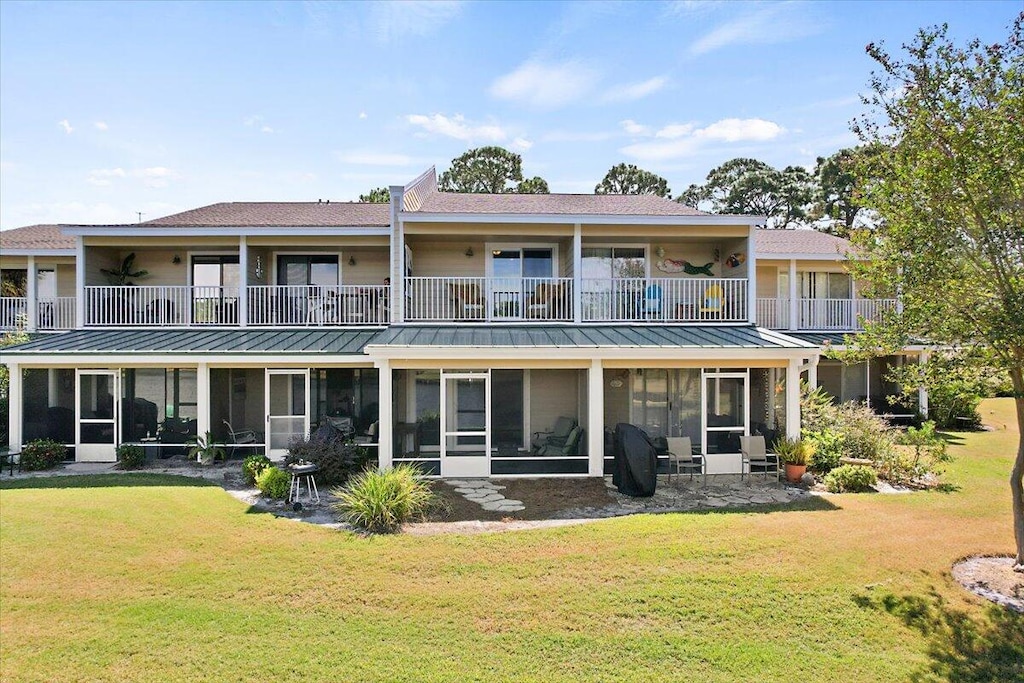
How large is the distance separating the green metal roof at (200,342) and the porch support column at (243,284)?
514 millimetres

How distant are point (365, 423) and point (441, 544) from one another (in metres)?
6.89

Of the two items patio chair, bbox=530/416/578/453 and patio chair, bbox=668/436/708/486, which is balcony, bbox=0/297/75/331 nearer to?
patio chair, bbox=530/416/578/453

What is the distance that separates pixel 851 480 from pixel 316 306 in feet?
49.8

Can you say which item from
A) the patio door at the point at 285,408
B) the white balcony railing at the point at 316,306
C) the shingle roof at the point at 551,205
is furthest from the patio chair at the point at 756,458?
the patio door at the point at 285,408

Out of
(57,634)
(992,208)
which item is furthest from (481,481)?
(992,208)

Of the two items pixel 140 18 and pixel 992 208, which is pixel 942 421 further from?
pixel 140 18

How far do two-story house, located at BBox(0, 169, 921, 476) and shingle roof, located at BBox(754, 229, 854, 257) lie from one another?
51 centimetres

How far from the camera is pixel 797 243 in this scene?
22016 millimetres

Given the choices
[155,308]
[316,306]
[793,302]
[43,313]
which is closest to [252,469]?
[316,306]

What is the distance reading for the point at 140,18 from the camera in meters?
11.3

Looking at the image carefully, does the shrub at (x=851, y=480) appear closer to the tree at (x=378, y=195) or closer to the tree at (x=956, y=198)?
the tree at (x=956, y=198)

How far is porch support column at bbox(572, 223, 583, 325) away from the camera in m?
15.3

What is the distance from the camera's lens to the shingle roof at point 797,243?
19891 millimetres

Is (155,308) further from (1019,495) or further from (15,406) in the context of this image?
(1019,495)
